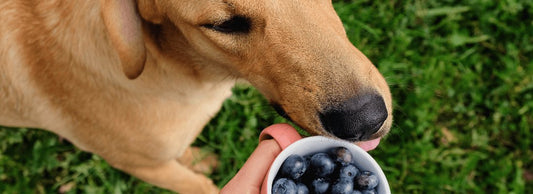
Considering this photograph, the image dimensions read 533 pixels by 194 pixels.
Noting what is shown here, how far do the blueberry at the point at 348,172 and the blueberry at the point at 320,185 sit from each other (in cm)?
8

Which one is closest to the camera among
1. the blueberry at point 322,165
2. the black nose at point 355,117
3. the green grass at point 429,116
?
the black nose at point 355,117

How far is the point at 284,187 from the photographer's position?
5.98 feet

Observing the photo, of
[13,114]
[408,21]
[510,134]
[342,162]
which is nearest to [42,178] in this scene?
[13,114]

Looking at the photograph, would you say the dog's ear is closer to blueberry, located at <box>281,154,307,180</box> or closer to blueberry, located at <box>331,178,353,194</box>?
blueberry, located at <box>281,154,307,180</box>

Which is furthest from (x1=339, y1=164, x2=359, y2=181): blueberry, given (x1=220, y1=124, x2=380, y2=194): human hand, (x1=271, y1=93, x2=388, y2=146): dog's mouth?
(x1=220, y1=124, x2=380, y2=194): human hand

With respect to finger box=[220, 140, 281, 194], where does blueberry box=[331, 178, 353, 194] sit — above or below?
below

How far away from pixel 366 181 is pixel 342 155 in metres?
0.15

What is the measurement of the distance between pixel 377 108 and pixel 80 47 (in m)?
1.41

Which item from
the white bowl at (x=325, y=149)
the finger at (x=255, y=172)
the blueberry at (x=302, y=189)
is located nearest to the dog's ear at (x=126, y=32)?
the finger at (x=255, y=172)

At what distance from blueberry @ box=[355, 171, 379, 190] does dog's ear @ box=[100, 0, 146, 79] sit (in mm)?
1080

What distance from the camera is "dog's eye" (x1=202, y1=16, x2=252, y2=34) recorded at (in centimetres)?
186

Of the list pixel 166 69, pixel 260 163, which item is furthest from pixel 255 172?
pixel 166 69

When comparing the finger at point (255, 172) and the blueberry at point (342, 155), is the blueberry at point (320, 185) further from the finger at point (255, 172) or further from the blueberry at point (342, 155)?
the finger at point (255, 172)

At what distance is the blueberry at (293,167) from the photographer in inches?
74.0
